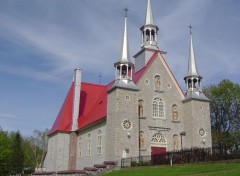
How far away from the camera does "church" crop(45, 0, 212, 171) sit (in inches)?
1321

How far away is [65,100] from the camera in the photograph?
→ 46312 millimetres

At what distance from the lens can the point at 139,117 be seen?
115 ft

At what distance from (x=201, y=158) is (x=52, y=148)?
2191 centimetres

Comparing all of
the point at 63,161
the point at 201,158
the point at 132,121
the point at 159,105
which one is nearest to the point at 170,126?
the point at 159,105

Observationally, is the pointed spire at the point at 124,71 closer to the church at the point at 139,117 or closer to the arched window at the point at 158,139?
the church at the point at 139,117

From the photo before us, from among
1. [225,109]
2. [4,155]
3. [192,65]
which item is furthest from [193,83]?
[4,155]

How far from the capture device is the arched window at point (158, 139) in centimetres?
3544

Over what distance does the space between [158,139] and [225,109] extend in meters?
19.6

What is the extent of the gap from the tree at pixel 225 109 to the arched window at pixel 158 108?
16.2 meters

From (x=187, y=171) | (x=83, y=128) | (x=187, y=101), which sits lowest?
(x=187, y=171)

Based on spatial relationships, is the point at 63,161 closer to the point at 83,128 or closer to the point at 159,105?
the point at 83,128

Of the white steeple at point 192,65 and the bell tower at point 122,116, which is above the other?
the white steeple at point 192,65

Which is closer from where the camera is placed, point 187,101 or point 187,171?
point 187,171

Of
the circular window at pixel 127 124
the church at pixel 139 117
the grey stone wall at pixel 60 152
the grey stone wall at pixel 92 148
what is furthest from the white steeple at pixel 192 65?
the grey stone wall at pixel 60 152
